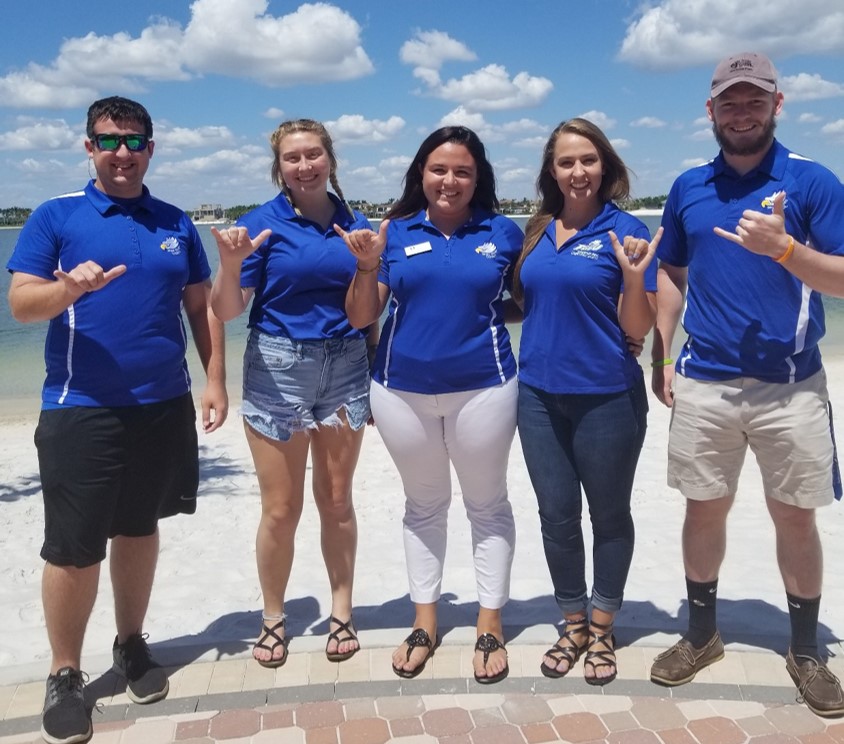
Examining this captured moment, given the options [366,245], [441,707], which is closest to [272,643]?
[441,707]

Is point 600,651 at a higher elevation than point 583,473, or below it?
below

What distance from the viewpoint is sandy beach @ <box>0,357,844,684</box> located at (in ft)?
12.5

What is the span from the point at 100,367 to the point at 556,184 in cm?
199

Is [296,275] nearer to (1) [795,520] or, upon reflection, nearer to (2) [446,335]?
(2) [446,335]

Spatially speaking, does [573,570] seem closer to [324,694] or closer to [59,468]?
[324,694]

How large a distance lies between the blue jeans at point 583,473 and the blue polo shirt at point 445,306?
0.28 meters

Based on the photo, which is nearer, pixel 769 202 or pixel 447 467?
pixel 769 202

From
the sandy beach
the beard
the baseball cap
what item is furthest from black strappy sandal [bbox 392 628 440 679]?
the baseball cap

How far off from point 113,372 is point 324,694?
5.09 ft

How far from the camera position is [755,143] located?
10.0 feet

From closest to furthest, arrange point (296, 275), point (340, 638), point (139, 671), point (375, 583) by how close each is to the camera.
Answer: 1. point (296, 275)
2. point (139, 671)
3. point (340, 638)
4. point (375, 583)

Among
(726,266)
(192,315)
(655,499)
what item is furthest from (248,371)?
(655,499)

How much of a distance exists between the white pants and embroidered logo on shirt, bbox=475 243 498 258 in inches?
21.0

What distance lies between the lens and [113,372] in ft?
10.1
